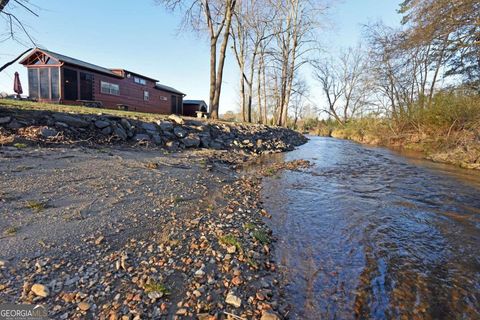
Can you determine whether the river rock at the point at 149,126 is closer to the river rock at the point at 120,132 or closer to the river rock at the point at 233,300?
the river rock at the point at 120,132

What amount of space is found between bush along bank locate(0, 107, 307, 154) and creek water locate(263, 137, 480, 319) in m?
4.34

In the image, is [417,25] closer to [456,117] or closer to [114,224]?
[456,117]

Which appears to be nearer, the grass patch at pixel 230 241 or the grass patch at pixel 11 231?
the grass patch at pixel 11 231

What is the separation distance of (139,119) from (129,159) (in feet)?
11.2

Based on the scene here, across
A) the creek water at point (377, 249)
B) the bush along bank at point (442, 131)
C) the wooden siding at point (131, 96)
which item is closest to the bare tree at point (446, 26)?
the bush along bank at point (442, 131)

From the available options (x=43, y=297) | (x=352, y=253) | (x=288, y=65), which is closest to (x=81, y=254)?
(x=43, y=297)

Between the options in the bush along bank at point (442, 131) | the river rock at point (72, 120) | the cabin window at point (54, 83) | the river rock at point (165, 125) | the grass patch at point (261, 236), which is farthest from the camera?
the cabin window at point (54, 83)

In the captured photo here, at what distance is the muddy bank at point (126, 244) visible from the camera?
2.18 meters

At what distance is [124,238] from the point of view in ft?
10.2

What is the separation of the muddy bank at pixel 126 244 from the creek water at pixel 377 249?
36 cm

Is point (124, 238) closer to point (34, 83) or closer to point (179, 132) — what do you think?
point (179, 132)

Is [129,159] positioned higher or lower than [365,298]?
higher

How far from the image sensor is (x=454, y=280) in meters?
2.90

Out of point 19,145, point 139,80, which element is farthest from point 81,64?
point 19,145
